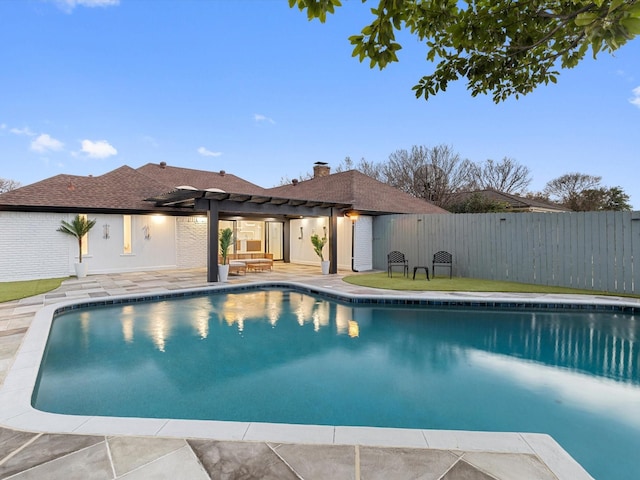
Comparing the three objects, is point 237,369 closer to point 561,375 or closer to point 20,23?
point 561,375

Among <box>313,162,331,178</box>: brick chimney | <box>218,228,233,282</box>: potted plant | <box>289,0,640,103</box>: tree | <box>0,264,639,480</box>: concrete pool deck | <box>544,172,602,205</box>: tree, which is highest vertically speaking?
<box>544,172,602,205</box>: tree

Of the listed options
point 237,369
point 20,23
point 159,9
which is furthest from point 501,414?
point 20,23

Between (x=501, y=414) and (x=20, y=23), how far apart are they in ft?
63.1

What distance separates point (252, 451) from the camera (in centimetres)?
259

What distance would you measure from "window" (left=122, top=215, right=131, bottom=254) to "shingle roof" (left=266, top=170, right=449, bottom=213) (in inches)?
350

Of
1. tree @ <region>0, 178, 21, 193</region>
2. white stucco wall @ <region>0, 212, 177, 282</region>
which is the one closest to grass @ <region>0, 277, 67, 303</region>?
white stucco wall @ <region>0, 212, 177, 282</region>

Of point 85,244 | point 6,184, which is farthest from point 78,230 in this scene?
point 6,184

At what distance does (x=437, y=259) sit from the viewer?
44.5 feet

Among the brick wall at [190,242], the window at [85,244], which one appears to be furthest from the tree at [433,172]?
the window at [85,244]

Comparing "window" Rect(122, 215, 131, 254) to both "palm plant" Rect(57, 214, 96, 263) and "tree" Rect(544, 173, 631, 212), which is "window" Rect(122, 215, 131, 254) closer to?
"palm plant" Rect(57, 214, 96, 263)

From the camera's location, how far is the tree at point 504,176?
3600 cm

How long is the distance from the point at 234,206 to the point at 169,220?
5212 mm

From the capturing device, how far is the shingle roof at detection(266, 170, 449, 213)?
16812 mm

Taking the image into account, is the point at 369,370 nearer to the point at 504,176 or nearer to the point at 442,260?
the point at 442,260
